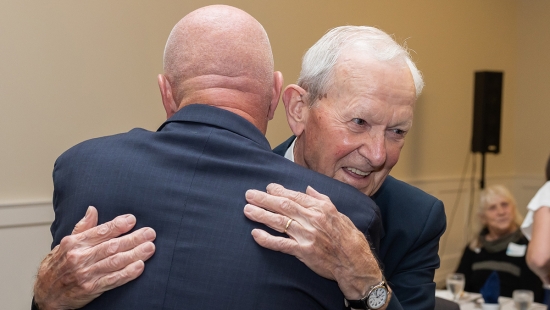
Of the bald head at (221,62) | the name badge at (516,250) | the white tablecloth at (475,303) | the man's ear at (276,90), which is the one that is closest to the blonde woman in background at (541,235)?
the white tablecloth at (475,303)

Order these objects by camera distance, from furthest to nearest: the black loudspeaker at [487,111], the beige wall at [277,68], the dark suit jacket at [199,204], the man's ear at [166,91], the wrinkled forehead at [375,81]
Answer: the black loudspeaker at [487,111] < the beige wall at [277,68] < the wrinkled forehead at [375,81] < the man's ear at [166,91] < the dark suit jacket at [199,204]

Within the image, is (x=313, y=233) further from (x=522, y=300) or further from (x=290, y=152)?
(x=522, y=300)

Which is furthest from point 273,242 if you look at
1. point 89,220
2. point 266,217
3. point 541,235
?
point 541,235

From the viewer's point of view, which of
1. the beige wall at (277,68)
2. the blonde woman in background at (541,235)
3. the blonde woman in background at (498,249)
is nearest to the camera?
the blonde woman in background at (541,235)

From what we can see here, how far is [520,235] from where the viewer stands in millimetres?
5664

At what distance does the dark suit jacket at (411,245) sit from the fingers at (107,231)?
0.76 metres

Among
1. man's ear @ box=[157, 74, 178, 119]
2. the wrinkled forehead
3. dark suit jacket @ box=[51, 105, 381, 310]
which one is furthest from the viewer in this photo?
the wrinkled forehead

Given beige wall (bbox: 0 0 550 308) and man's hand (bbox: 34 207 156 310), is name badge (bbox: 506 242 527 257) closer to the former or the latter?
beige wall (bbox: 0 0 550 308)

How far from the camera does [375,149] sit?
1734 millimetres

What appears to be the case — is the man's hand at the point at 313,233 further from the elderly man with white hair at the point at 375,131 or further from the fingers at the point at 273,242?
the elderly man with white hair at the point at 375,131

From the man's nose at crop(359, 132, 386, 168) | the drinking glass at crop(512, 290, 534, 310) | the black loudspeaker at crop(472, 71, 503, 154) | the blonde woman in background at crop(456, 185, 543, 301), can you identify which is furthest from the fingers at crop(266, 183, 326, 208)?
the black loudspeaker at crop(472, 71, 503, 154)

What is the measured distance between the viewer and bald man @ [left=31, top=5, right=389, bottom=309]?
4.09 feet

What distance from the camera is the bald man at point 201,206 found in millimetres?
1245

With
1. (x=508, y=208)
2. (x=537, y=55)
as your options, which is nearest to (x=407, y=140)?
(x=508, y=208)
